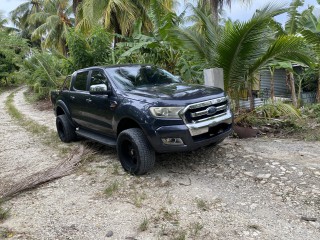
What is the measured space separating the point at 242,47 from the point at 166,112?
2.79 meters

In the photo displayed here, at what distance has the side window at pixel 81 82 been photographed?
6.09 m

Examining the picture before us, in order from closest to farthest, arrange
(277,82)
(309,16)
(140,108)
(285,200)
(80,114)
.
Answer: (285,200) → (140,108) → (80,114) → (309,16) → (277,82)

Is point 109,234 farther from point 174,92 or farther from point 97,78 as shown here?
point 97,78

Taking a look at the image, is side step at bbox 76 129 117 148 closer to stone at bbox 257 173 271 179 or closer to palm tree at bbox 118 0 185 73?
stone at bbox 257 173 271 179

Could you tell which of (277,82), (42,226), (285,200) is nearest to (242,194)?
(285,200)

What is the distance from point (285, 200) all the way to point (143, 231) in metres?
1.86

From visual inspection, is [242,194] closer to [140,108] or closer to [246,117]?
[140,108]

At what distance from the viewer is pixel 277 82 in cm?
1531

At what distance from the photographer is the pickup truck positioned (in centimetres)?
425

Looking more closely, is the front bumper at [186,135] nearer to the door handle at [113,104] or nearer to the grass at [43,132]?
the door handle at [113,104]

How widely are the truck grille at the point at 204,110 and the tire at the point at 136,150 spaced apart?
0.74m

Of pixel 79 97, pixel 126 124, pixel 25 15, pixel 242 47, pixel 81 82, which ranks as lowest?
pixel 126 124

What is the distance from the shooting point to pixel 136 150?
4461 mm

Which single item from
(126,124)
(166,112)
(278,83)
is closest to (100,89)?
(126,124)
